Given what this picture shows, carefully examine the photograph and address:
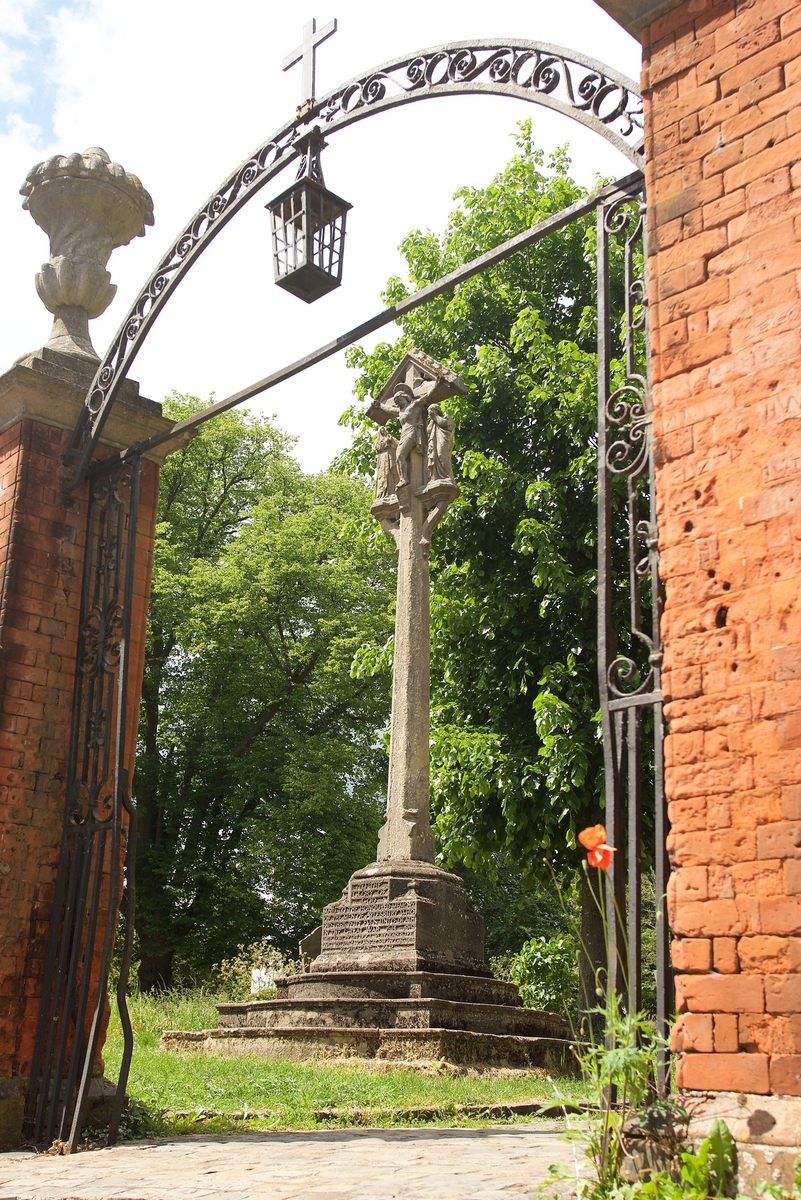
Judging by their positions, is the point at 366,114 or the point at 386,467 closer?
the point at 366,114

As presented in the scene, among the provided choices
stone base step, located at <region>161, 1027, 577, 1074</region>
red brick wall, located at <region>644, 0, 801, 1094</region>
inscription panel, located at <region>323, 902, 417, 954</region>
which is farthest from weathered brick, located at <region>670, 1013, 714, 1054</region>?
inscription panel, located at <region>323, 902, 417, 954</region>

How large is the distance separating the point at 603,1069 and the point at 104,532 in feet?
16.3

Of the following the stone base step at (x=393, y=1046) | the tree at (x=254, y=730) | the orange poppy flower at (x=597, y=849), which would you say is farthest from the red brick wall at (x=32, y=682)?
the tree at (x=254, y=730)

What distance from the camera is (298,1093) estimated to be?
7.02m

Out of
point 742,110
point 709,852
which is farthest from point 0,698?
point 742,110

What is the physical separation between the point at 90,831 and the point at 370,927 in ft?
12.8

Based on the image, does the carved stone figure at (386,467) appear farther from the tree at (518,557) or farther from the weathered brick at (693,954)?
the weathered brick at (693,954)

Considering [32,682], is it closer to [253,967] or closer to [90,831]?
[90,831]

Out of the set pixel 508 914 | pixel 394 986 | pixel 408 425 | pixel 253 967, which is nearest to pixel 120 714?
pixel 394 986

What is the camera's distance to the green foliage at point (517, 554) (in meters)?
12.4

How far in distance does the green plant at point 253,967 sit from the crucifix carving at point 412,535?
279 inches

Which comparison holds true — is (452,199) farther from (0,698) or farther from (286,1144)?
(286,1144)

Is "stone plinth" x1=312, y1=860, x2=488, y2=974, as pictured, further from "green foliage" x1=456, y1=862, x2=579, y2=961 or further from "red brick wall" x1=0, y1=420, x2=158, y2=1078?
"green foliage" x1=456, y1=862, x2=579, y2=961

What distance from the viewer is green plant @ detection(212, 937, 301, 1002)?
1747 cm
